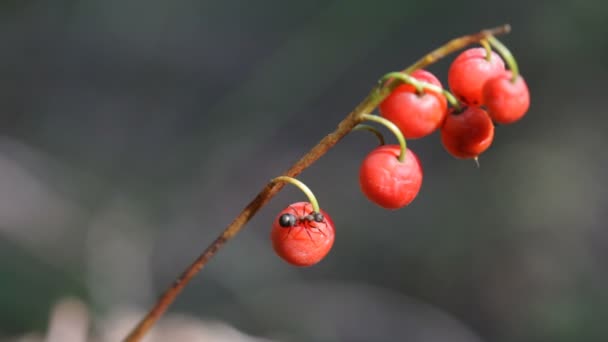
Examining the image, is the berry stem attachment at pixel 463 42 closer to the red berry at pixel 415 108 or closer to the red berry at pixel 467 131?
the red berry at pixel 415 108

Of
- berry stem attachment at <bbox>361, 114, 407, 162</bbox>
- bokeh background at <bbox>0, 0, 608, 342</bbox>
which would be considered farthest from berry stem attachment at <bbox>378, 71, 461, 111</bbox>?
bokeh background at <bbox>0, 0, 608, 342</bbox>

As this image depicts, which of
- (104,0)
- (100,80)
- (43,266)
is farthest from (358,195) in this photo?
(104,0)

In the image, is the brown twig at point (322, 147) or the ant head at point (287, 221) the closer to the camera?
the brown twig at point (322, 147)

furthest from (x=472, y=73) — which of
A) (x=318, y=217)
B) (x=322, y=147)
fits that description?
(x=318, y=217)

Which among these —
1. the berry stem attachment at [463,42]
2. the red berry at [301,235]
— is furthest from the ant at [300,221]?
the berry stem attachment at [463,42]

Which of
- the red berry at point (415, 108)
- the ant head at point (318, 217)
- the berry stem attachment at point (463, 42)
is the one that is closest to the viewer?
the berry stem attachment at point (463, 42)

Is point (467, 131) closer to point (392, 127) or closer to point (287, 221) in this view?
point (392, 127)
